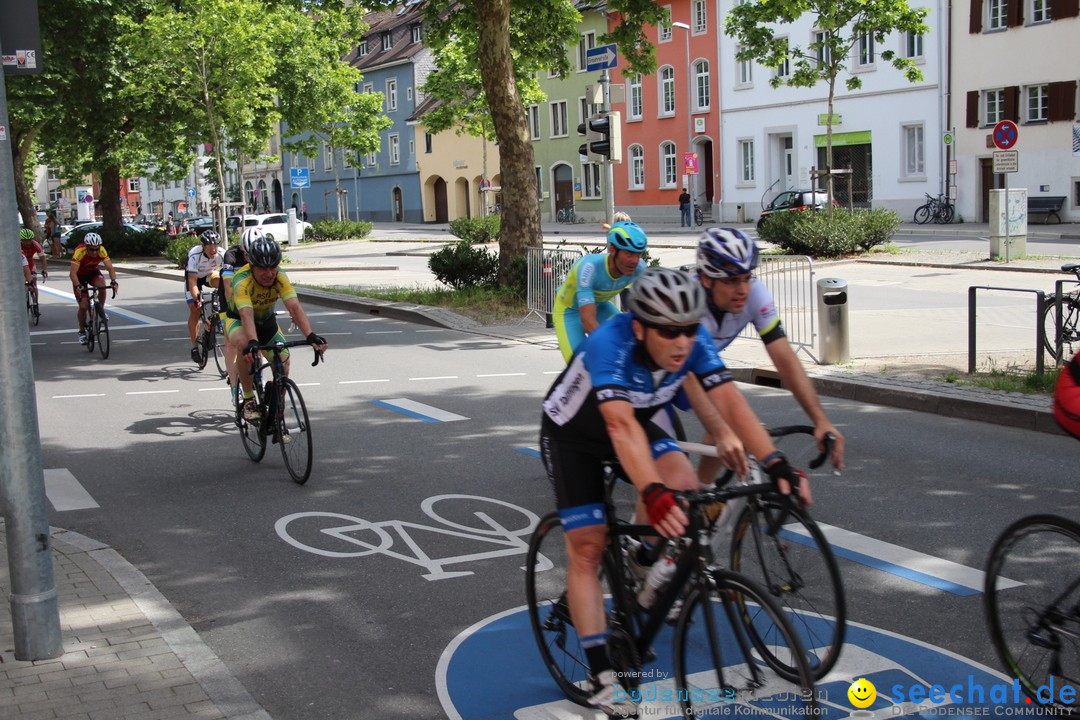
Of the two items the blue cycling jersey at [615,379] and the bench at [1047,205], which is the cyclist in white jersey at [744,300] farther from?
the bench at [1047,205]

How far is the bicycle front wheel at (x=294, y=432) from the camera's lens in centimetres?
851

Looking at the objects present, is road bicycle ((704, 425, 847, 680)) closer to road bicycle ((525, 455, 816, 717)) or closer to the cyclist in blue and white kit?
the cyclist in blue and white kit

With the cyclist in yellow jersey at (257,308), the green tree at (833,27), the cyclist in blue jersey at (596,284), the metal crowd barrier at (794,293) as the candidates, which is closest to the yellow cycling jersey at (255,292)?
the cyclist in yellow jersey at (257,308)

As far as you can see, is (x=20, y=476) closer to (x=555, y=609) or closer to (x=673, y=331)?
(x=555, y=609)

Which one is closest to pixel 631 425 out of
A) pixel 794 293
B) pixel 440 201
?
pixel 794 293

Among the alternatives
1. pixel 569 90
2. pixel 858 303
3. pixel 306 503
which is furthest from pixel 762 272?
pixel 569 90

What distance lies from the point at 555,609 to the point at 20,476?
2.27m

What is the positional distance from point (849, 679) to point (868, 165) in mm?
43286

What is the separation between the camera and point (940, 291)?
67.9 ft

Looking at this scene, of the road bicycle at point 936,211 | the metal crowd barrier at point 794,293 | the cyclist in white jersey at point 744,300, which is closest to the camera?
the cyclist in white jersey at point 744,300

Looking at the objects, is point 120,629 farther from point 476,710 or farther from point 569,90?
point 569,90

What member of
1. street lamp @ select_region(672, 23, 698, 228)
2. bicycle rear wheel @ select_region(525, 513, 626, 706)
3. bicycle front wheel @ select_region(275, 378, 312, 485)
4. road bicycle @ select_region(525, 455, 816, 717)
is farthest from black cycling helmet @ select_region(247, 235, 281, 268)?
street lamp @ select_region(672, 23, 698, 228)

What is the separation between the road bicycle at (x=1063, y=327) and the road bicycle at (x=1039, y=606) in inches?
294

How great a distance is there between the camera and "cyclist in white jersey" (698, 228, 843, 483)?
A: 16.2 ft
